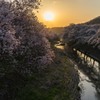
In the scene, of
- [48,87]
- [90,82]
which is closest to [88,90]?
[90,82]

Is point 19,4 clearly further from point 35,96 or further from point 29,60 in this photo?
A: point 35,96

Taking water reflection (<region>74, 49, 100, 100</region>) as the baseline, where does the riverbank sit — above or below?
above

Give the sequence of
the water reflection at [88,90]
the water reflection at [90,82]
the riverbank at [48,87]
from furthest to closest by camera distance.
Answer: the water reflection at [90,82] < the water reflection at [88,90] < the riverbank at [48,87]

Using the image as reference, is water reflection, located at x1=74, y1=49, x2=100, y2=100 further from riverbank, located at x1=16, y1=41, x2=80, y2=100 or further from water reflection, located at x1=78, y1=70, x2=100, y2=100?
riverbank, located at x1=16, y1=41, x2=80, y2=100

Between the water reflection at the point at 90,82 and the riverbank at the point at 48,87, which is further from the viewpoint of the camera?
the water reflection at the point at 90,82

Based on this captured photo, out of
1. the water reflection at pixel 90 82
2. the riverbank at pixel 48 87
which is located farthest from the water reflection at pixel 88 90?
the riverbank at pixel 48 87

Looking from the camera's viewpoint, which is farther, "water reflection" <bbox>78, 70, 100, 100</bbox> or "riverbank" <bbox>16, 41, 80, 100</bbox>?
"water reflection" <bbox>78, 70, 100, 100</bbox>

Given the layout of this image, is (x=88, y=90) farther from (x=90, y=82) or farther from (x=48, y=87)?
(x=48, y=87)

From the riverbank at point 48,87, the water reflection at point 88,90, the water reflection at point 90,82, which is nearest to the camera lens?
the riverbank at point 48,87

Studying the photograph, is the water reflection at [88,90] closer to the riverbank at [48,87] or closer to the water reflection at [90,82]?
the water reflection at [90,82]

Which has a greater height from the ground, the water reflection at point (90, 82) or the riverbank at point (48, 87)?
the riverbank at point (48, 87)

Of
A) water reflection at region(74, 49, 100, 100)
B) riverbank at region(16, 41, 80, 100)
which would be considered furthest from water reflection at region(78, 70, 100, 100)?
riverbank at region(16, 41, 80, 100)

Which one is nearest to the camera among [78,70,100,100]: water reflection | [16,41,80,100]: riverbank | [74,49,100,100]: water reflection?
[16,41,80,100]: riverbank

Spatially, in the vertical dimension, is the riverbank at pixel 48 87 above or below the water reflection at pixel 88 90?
above
